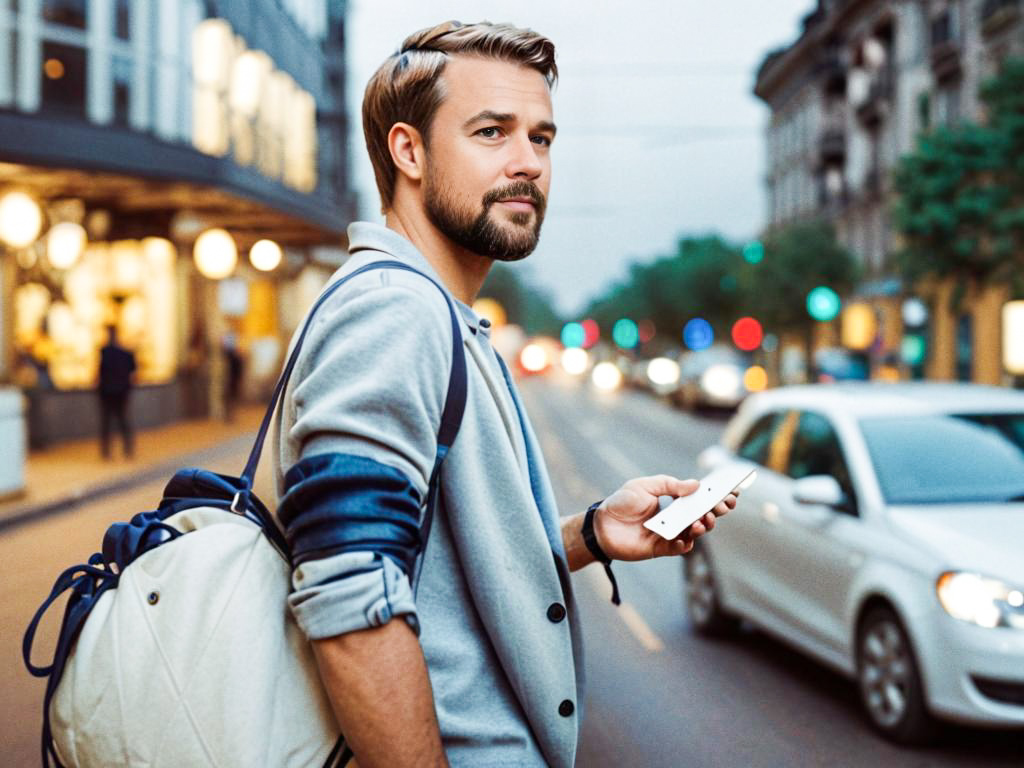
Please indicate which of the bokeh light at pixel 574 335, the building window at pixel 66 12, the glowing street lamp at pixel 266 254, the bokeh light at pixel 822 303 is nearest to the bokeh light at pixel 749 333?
the bokeh light at pixel 822 303

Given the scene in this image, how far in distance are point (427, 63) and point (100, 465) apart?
1696 centimetres

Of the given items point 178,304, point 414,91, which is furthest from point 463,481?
point 178,304

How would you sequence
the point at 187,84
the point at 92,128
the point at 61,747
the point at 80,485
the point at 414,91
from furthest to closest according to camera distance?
the point at 187,84 → the point at 92,128 → the point at 80,485 → the point at 414,91 → the point at 61,747

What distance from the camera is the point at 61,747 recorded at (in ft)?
5.17

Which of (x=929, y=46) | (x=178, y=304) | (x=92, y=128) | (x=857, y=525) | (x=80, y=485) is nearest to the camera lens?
(x=857, y=525)

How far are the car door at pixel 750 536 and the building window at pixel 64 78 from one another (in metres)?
16.7

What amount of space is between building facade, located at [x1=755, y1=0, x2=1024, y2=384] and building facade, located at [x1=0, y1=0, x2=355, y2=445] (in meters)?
15.0

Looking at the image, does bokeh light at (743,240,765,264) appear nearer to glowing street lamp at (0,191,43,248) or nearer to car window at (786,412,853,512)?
glowing street lamp at (0,191,43,248)

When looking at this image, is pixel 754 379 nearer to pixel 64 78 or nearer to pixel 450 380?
pixel 64 78

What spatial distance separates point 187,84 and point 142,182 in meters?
3.07

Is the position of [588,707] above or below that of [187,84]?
below

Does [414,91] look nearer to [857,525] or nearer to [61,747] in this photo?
[61,747]

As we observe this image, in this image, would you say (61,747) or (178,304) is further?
(178,304)

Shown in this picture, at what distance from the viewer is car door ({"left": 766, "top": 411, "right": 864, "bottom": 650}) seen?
6027 mm
